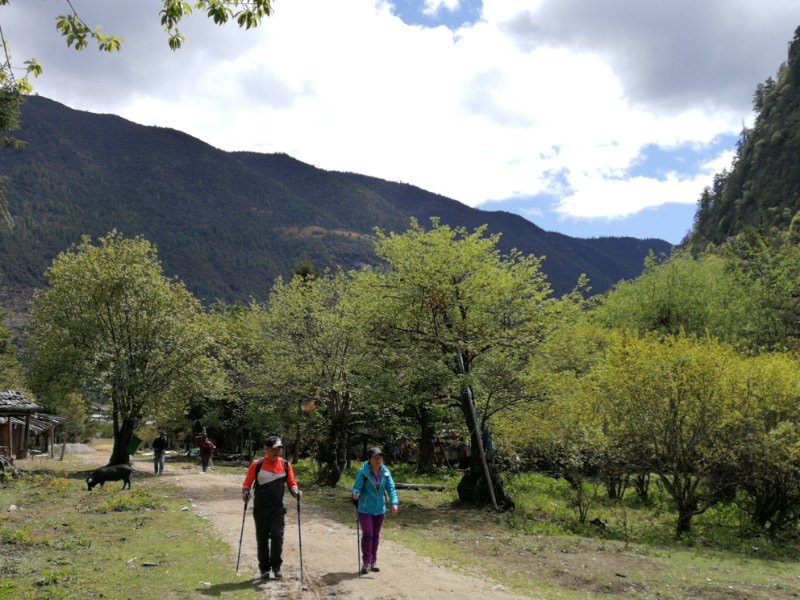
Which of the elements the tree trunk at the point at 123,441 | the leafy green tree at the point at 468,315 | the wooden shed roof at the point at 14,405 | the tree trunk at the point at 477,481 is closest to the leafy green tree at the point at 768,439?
the leafy green tree at the point at 468,315

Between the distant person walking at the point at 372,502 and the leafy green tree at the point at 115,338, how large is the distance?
71.2 ft

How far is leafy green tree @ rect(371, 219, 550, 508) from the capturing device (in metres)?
18.0

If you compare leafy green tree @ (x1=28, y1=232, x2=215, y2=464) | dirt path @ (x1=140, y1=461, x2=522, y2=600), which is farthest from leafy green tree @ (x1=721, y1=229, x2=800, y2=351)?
leafy green tree @ (x1=28, y1=232, x2=215, y2=464)

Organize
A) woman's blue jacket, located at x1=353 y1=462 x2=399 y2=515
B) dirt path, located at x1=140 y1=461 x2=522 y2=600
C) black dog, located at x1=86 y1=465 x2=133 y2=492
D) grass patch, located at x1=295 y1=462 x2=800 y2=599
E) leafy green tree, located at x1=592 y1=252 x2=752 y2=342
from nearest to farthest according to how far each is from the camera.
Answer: dirt path, located at x1=140 y1=461 x2=522 y2=600
woman's blue jacket, located at x1=353 y1=462 x2=399 y2=515
grass patch, located at x1=295 y1=462 x2=800 y2=599
black dog, located at x1=86 y1=465 x2=133 y2=492
leafy green tree, located at x1=592 y1=252 x2=752 y2=342

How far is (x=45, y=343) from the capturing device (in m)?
28.5

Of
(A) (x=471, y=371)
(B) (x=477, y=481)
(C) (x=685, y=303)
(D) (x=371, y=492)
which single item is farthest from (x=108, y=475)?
(C) (x=685, y=303)

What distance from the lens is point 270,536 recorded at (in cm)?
866

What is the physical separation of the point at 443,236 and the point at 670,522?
10.8 metres

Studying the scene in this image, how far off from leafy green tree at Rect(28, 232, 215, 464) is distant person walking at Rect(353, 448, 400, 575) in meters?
21.7

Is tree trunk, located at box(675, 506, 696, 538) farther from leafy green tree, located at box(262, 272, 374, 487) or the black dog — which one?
the black dog

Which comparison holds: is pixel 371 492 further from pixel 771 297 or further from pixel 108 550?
pixel 771 297

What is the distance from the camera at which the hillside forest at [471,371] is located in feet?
50.2

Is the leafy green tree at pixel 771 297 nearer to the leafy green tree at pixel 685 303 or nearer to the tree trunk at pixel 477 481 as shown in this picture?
the leafy green tree at pixel 685 303

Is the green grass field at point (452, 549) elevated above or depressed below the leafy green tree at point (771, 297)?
below
